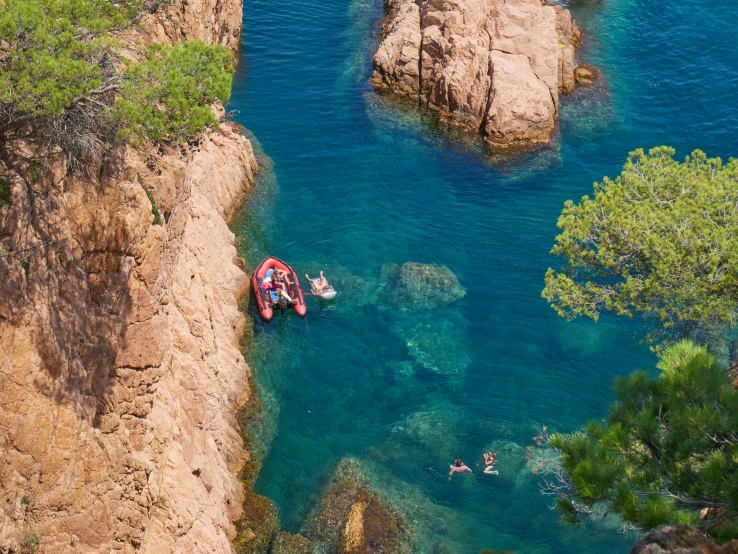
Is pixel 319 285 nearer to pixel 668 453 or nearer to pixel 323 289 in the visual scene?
pixel 323 289

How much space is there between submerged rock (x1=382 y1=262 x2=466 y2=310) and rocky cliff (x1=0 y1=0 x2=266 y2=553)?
10.6 metres

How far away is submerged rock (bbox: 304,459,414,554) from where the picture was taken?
25016 mm

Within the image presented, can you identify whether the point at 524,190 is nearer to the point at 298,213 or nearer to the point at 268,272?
A: the point at 298,213

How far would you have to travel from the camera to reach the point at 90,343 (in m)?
19.8

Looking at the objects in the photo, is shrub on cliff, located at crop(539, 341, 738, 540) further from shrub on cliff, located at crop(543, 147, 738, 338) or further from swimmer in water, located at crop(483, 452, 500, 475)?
swimmer in water, located at crop(483, 452, 500, 475)

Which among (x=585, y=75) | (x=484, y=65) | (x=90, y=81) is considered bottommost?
(x=585, y=75)

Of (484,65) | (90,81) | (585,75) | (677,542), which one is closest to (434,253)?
(484,65)

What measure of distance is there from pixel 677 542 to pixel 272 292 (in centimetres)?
2460

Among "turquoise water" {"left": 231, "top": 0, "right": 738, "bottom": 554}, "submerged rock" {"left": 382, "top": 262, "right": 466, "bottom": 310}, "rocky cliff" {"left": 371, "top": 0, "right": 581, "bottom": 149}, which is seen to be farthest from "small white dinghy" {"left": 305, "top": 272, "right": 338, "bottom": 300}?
"rocky cliff" {"left": 371, "top": 0, "right": 581, "bottom": 149}

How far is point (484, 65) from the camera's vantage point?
46531mm

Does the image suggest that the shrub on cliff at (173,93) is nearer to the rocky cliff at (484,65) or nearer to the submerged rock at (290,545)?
the submerged rock at (290,545)

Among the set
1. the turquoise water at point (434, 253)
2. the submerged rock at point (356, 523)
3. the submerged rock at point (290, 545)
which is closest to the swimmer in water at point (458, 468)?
the turquoise water at point (434, 253)

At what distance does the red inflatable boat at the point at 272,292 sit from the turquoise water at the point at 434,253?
697 mm

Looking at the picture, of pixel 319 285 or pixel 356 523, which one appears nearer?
pixel 356 523
